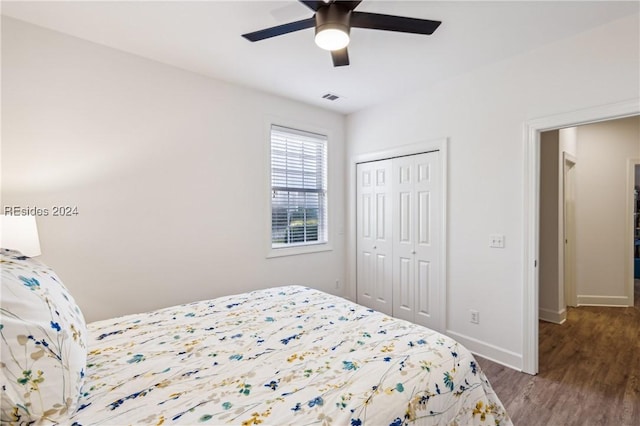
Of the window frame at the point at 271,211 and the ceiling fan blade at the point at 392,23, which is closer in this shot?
the ceiling fan blade at the point at 392,23

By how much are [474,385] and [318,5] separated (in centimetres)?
204

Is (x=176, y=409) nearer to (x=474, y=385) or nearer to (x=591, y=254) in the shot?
(x=474, y=385)

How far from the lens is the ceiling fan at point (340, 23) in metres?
1.57

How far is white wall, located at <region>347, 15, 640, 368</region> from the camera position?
7.07ft

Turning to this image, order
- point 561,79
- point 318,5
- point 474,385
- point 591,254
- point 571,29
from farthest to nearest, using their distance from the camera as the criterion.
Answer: point 591,254
point 561,79
point 571,29
point 318,5
point 474,385

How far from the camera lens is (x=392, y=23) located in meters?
1.65

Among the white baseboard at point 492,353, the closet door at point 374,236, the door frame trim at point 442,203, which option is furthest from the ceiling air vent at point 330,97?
the white baseboard at point 492,353

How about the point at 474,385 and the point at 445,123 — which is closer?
the point at 474,385

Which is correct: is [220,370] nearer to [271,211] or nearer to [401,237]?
[271,211]

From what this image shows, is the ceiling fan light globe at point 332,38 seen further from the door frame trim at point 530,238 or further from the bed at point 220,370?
the door frame trim at point 530,238

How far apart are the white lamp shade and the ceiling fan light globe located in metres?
1.93

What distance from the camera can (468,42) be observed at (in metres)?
2.32

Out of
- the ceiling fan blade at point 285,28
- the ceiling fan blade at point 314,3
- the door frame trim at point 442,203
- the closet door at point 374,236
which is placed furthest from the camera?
the closet door at point 374,236

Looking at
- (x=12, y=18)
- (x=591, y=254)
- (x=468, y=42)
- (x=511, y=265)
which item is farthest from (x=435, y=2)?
(x=591, y=254)
